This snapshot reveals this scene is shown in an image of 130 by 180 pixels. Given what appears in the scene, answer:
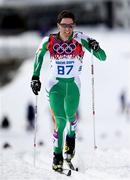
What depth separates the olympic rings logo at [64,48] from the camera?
8852 millimetres

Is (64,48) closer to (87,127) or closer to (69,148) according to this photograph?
(69,148)

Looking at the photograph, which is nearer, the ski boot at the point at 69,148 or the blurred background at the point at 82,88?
the ski boot at the point at 69,148

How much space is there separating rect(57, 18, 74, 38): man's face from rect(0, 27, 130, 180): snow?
187cm

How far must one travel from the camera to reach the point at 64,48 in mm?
8859

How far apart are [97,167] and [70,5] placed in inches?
2059

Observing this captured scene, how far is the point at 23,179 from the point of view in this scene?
830 cm

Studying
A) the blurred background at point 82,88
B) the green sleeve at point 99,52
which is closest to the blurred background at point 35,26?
the blurred background at point 82,88

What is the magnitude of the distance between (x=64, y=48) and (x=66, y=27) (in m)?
0.29

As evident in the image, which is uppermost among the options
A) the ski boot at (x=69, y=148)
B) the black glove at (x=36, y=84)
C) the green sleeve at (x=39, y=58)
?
the green sleeve at (x=39, y=58)

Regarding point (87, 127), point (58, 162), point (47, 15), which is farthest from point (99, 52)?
point (47, 15)

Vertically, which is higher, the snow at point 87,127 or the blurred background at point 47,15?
the blurred background at point 47,15

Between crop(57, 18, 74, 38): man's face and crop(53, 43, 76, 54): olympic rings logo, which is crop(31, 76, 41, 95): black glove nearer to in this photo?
crop(53, 43, 76, 54): olympic rings logo

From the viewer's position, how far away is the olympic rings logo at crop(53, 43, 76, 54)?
8.85 m

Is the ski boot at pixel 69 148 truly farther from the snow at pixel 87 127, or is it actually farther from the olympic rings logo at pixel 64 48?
the olympic rings logo at pixel 64 48
